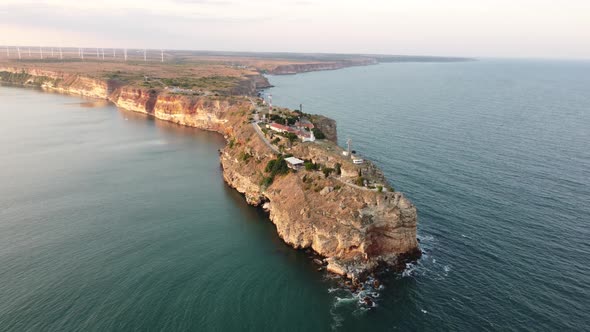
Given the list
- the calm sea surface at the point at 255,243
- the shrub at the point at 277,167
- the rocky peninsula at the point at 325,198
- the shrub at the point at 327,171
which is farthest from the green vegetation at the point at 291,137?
the calm sea surface at the point at 255,243

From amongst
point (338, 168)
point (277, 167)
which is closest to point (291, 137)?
point (277, 167)

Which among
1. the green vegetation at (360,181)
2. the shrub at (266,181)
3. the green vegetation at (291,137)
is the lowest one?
the shrub at (266,181)

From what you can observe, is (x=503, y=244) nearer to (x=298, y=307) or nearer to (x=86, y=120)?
(x=298, y=307)

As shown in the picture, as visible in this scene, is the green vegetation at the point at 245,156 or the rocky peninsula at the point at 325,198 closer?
the rocky peninsula at the point at 325,198

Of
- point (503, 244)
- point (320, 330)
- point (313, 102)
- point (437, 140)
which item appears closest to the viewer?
point (320, 330)

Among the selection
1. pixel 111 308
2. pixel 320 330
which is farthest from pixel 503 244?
pixel 111 308

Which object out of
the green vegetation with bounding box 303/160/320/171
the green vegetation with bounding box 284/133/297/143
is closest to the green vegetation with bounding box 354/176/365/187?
the green vegetation with bounding box 303/160/320/171

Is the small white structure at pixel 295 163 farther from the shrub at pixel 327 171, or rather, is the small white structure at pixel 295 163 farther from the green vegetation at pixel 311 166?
the shrub at pixel 327 171

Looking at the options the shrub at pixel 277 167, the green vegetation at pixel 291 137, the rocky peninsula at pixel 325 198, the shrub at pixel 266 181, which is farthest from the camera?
the green vegetation at pixel 291 137

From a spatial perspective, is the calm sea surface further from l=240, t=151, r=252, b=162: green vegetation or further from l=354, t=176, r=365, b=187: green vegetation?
l=354, t=176, r=365, b=187: green vegetation
